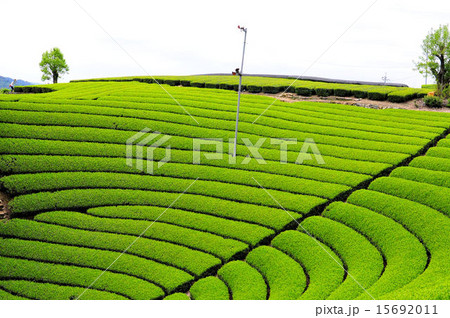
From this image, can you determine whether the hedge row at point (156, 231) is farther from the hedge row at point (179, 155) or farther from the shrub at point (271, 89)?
the shrub at point (271, 89)

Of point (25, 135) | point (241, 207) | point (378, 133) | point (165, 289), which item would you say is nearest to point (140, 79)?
point (25, 135)

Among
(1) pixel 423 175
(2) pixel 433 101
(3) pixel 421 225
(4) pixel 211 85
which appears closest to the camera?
(3) pixel 421 225

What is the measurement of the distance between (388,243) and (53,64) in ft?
221

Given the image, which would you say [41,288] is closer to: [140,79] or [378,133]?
[378,133]

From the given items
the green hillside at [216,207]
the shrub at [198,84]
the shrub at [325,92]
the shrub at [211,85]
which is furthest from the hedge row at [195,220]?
the shrub at [198,84]

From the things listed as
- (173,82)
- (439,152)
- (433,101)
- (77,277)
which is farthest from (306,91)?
(77,277)

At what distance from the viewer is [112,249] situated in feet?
56.8

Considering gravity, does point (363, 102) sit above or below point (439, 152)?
above

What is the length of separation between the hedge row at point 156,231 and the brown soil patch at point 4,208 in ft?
5.78

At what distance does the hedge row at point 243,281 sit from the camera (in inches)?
562

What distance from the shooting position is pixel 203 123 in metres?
27.8

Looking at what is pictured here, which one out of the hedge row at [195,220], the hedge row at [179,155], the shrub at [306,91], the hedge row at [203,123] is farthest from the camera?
the shrub at [306,91]

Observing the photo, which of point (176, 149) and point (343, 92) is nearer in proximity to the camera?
point (176, 149)

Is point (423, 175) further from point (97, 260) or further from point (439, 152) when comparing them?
point (97, 260)
